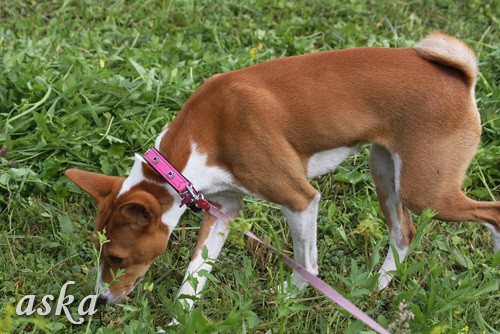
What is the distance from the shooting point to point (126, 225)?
387 cm

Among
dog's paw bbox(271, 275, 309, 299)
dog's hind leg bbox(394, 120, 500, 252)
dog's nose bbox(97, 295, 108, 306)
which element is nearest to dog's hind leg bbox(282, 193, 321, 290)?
dog's paw bbox(271, 275, 309, 299)

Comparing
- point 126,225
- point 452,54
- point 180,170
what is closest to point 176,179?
point 180,170

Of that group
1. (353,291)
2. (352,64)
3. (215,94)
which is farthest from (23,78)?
(353,291)

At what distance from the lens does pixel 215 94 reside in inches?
160

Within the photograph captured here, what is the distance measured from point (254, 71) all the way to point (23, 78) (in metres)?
1.89

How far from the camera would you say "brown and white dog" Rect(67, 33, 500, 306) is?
13.0ft

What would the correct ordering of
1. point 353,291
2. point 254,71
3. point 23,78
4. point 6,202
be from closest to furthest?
1. point 353,291
2. point 254,71
3. point 6,202
4. point 23,78

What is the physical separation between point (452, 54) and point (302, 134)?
34.2 inches

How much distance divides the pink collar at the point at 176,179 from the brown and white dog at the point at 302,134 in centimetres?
8

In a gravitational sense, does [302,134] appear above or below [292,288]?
above

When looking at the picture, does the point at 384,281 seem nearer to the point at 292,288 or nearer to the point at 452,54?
the point at 292,288

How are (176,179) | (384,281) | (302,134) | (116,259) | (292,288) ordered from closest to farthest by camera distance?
(292,288) → (176,179) → (116,259) → (302,134) → (384,281)

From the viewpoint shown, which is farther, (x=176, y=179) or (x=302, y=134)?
(x=302, y=134)

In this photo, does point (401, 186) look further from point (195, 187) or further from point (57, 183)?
point (57, 183)
